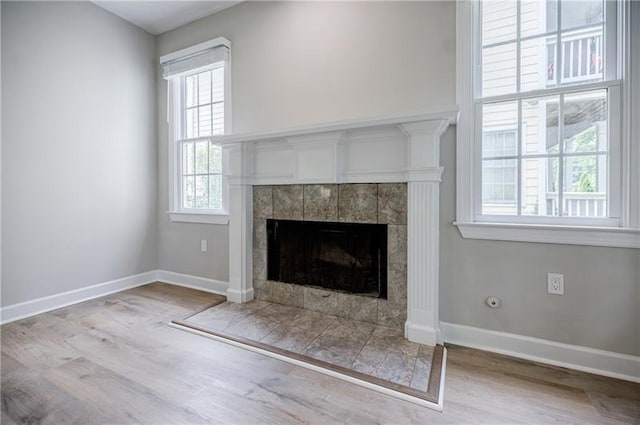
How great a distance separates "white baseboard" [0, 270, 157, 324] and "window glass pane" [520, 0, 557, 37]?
14.0 ft

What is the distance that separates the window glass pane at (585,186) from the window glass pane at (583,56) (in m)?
0.51

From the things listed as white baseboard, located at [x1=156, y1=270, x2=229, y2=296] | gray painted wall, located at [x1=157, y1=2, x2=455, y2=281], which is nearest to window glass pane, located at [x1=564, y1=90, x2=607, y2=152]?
gray painted wall, located at [x1=157, y1=2, x2=455, y2=281]

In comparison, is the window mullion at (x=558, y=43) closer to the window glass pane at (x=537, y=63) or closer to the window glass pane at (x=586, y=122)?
the window glass pane at (x=537, y=63)

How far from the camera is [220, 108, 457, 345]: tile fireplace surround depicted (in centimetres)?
206

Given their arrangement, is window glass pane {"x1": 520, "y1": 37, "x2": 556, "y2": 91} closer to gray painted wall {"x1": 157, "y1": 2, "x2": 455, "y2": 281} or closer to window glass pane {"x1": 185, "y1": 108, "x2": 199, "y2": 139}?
gray painted wall {"x1": 157, "y1": 2, "x2": 455, "y2": 281}

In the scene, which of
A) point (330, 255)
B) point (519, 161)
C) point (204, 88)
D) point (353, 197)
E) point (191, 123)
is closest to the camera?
point (519, 161)

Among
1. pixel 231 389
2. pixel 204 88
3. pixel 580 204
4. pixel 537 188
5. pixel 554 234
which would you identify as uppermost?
pixel 204 88

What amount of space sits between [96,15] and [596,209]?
4.59m

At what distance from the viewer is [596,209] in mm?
1821

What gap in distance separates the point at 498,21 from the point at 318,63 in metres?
1.39

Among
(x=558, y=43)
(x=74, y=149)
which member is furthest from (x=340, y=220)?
(x=74, y=149)

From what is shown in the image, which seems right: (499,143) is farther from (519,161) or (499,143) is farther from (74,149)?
(74,149)

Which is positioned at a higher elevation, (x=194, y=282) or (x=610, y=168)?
(x=610, y=168)

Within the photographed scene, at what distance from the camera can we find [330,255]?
254cm
